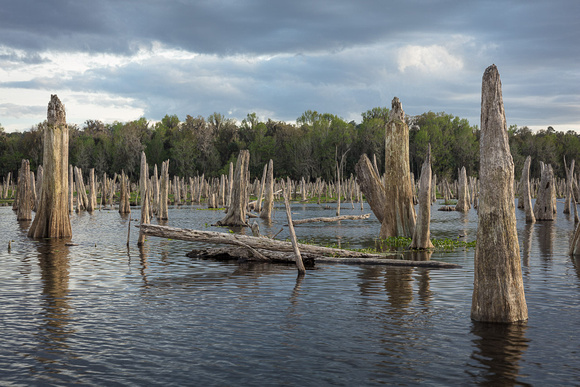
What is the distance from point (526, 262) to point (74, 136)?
11194cm

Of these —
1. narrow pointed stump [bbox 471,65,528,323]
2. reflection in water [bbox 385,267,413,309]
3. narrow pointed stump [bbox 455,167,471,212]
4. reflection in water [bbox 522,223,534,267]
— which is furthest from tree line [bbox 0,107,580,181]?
narrow pointed stump [bbox 471,65,528,323]

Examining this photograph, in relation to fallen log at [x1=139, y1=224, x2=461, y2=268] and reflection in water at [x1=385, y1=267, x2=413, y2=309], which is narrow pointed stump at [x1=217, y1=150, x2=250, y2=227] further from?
reflection in water at [x1=385, y1=267, x2=413, y2=309]

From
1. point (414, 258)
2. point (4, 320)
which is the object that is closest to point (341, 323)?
point (4, 320)

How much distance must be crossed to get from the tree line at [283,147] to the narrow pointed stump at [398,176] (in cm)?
7665

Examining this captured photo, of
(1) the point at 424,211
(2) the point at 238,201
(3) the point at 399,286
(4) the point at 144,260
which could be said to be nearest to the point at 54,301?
(4) the point at 144,260

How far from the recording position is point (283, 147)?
364ft

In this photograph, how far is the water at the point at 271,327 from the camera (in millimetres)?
7891

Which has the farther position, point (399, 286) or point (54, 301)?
point (399, 286)

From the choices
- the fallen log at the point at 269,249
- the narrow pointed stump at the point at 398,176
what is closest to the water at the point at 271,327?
the fallen log at the point at 269,249

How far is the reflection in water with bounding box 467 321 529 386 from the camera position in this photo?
7707mm

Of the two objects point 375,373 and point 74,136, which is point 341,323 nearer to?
point 375,373

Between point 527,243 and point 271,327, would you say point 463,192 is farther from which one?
point 271,327

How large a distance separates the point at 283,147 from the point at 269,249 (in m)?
93.5

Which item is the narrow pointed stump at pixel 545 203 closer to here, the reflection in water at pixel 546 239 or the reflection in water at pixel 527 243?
the reflection in water at pixel 546 239
